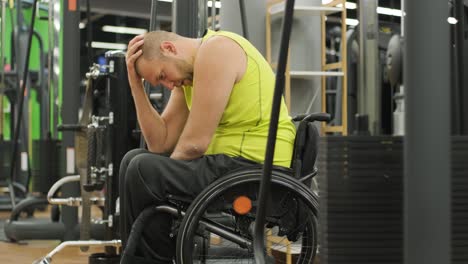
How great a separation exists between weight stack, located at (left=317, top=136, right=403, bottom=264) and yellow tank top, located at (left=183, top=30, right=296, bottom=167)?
3.08 ft

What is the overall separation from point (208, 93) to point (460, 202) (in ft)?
3.25

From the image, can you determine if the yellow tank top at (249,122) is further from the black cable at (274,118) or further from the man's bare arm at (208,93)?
the black cable at (274,118)

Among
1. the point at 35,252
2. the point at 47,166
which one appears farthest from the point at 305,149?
the point at 47,166

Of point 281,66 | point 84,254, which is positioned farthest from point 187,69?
point 84,254

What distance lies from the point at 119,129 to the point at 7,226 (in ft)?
5.47

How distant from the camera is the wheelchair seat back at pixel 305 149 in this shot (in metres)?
2.27

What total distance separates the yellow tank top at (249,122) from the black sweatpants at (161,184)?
67mm

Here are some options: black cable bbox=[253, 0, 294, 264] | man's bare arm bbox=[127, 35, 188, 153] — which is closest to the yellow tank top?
man's bare arm bbox=[127, 35, 188, 153]

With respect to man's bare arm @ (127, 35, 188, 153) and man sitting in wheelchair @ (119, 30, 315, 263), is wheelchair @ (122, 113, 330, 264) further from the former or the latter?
man's bare arm @ (127, 35, 188, 153)

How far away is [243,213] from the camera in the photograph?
2.09 m

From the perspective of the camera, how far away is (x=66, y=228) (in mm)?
4484

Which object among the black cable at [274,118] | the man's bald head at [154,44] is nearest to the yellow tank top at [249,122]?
the man's bald head at [154,44]

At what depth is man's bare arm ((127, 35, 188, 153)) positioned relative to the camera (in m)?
2.48

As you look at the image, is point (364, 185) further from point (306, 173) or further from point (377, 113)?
point (306, 173)
